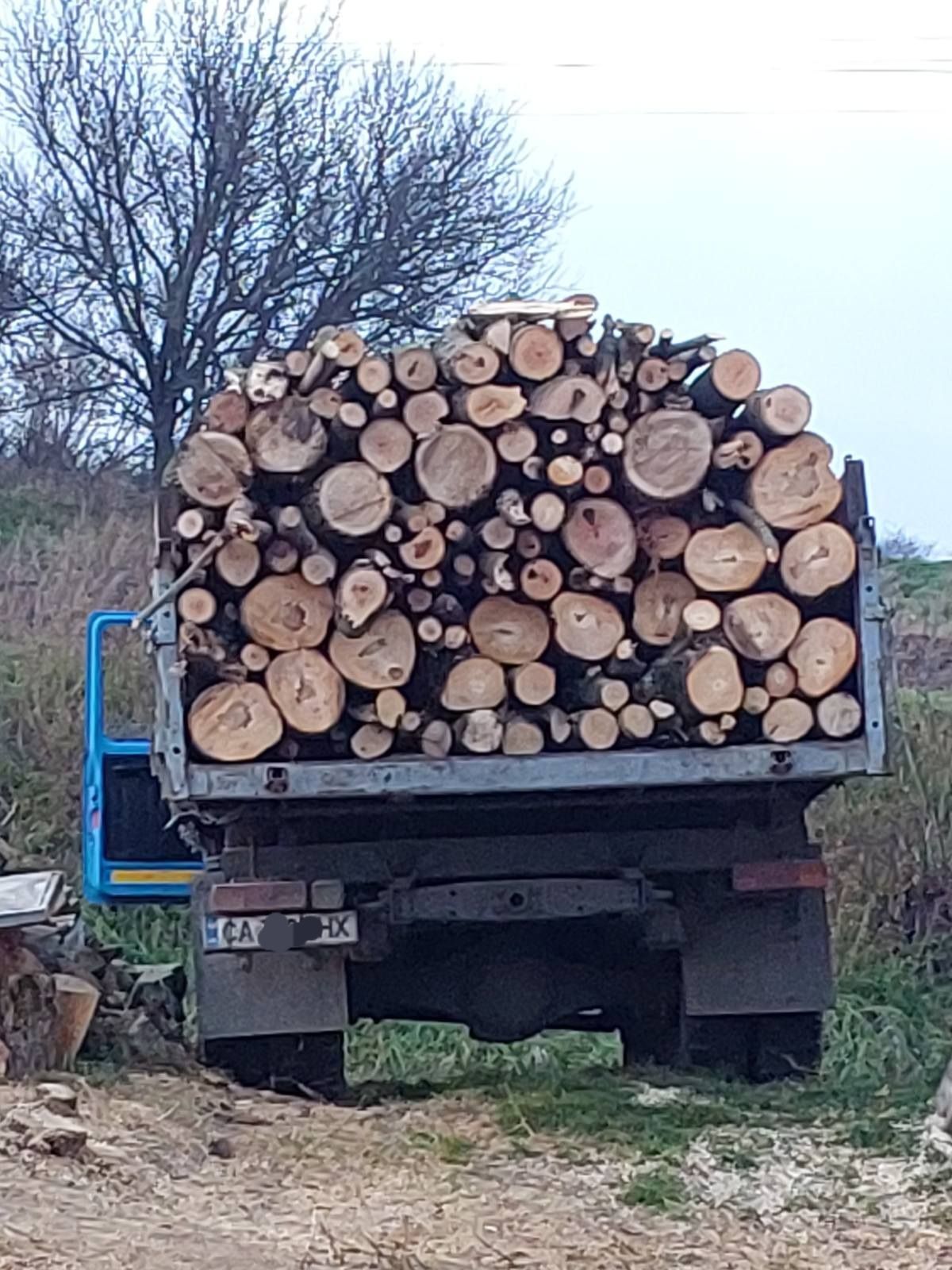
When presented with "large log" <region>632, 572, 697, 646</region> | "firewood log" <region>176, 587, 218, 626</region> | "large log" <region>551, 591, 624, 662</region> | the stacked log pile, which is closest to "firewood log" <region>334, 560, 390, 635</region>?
the stacked log pile

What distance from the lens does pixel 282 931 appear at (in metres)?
7.68

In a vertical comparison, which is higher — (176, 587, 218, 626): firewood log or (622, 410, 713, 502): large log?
(622, 410, 713, 502): large log

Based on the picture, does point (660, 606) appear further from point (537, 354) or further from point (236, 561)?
point (236, 561)

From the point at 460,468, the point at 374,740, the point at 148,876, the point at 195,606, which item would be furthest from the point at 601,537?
the point at 148,876

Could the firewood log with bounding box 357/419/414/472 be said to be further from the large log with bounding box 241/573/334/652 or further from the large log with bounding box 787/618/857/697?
the large log with bounding box 787/618/857/697

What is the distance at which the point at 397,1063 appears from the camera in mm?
10117

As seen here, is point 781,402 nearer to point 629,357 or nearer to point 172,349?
point 629,357

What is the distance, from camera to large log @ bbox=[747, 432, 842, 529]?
7754 millimetres

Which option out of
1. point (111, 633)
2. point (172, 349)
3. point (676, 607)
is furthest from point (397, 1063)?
point (172, 349)

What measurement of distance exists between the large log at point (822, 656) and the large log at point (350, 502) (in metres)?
1.38

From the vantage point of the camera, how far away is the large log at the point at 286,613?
7613 millimetres

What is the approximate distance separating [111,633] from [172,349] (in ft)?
23.3

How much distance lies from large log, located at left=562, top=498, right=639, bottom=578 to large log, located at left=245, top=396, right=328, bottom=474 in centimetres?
84

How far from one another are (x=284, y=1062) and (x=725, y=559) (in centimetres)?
225
